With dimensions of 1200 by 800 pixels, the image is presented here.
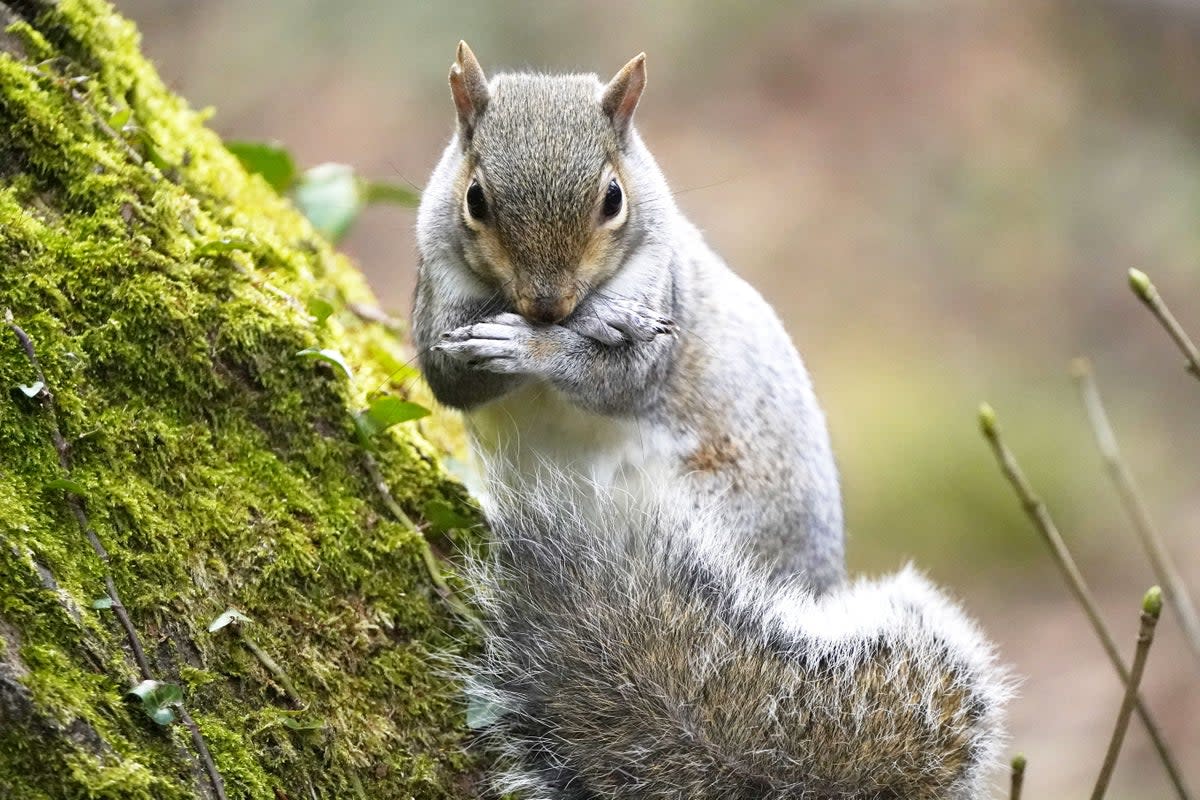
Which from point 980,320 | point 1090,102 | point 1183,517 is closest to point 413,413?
point 1183,517

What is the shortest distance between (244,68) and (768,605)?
23.9ft

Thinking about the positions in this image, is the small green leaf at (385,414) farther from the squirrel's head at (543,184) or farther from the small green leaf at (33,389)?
the small green leaf at (33,389)

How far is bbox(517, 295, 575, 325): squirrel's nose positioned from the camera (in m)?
2.09

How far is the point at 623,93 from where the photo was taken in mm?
2285

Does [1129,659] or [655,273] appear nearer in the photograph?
[655,273]

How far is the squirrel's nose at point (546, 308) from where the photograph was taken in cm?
209

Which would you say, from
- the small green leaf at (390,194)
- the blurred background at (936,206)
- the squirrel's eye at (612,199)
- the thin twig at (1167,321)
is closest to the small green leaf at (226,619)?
the squirrel's eye at (612,199)

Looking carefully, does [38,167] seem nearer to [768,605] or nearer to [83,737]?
[83,737]

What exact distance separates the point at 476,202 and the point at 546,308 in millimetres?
246

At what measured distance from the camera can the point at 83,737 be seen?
1.39m

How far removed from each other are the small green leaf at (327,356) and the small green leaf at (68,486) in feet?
1.46

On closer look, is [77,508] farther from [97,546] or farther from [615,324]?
[615,324]

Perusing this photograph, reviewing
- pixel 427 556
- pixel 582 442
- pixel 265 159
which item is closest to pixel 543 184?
pixel 582 442

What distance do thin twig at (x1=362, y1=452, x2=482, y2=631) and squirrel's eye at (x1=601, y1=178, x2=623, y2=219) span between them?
2.06 feet
